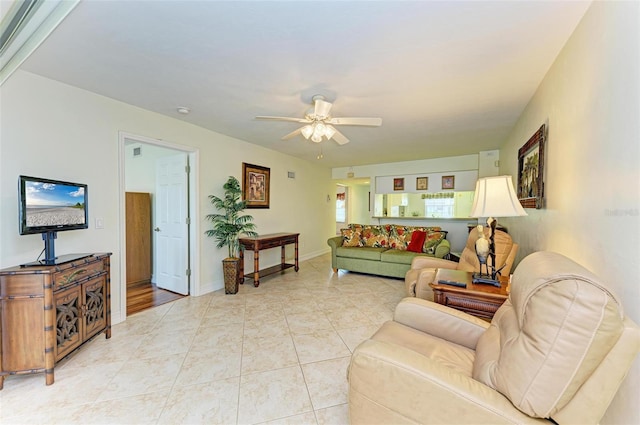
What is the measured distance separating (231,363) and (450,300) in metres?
1.75

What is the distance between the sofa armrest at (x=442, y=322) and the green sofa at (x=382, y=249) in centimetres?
276

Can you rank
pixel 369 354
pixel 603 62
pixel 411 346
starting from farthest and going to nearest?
1. pixel 411 346
2. pixel 603 62
3. pixel 369 354

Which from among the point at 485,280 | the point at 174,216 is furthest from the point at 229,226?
the point at 485,280

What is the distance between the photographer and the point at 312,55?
1898 millimetres

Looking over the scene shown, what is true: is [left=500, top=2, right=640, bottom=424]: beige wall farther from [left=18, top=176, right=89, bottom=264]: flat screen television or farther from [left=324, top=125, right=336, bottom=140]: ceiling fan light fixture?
[left=18, top=176, right=89, bottom=264]: flat screen television

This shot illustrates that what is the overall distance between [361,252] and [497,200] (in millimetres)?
3061

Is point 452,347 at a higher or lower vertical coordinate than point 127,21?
lower

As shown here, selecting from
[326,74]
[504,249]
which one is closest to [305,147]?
[326,74]

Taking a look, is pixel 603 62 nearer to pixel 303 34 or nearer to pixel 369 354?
pixel 303 34

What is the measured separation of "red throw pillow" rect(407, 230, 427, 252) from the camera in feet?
15.3

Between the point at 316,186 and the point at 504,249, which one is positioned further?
the point at 316,186

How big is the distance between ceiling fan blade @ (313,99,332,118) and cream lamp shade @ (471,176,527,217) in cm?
142

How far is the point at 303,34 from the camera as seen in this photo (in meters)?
1.67

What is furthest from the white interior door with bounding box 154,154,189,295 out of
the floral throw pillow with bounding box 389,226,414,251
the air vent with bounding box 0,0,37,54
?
the floral throw pillow with bounding box 389,226,414,251
